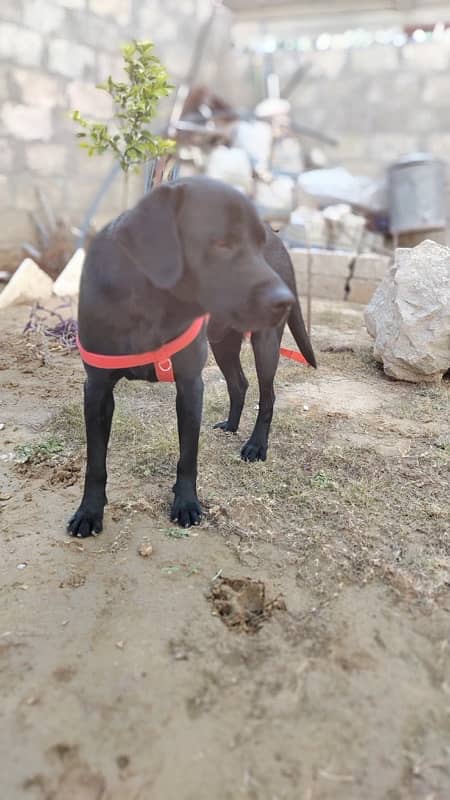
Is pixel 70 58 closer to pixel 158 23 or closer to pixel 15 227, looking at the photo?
pixel 158 23

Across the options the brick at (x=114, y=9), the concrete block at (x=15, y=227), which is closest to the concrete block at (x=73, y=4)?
the brick at (x=114, y=9)

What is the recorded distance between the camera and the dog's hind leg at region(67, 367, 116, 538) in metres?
2.14

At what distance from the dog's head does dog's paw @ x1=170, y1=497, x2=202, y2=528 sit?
0.87m

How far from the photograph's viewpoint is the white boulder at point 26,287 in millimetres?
5477

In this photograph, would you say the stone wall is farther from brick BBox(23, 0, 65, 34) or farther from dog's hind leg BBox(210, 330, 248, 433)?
dog's hind leg BBox(210, 330, 248, 433)

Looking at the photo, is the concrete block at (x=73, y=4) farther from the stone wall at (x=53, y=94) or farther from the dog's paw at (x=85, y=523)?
the dog's paw at (x=85, y=523)

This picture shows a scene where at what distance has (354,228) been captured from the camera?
783 cm

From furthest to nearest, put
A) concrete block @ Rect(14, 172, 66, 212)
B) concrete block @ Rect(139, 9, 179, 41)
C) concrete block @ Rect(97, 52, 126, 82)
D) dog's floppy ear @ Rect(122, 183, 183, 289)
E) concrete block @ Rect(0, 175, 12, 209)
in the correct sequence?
concrete block @ Rect(139, 9, 179, 41), concrete block @ Rect(97, 52, 126, 82), concrete block @ Rect(14, 172, 66, 212), concrete block @ Rect(0, 175, 12, 209), dog's floppy ear @ Rect(122, 183, 183, 289)

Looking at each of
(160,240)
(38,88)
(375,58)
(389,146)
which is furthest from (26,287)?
(375,58)

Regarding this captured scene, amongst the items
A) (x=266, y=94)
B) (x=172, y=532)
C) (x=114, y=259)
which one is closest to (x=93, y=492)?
(x=172, y=532)

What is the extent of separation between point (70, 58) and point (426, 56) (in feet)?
16.5

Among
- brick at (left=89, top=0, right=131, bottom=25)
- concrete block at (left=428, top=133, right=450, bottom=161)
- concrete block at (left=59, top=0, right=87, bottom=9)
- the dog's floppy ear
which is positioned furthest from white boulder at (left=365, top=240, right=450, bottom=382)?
concrete block at (left=428, top=133, right=450, bottom=161)

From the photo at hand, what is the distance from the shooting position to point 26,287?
5.56 metres

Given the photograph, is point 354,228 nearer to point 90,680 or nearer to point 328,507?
point 328,507
